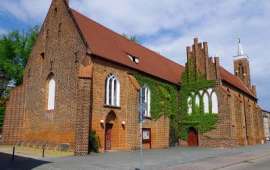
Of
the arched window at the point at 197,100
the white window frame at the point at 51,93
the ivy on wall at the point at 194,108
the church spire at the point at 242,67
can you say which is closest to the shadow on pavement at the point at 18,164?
the white window frame at the point at 51,93

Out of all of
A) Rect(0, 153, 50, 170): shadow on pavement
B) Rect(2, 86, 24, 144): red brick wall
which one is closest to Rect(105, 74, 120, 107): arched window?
Rect(2, 86, 24, 144): red brick wall

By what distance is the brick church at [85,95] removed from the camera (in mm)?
23250

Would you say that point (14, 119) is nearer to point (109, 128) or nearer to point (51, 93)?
point (51, 93)

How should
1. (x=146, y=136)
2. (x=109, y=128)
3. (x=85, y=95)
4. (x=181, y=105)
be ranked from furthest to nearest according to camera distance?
(x=181, y=105), (x=146, y=136), (x=109, y=128), (x=85, y=95)

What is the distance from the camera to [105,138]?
2458 cm

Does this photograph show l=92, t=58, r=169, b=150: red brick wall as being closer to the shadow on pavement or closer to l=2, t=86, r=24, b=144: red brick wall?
the shadow on pavement

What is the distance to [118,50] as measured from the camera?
2866cm

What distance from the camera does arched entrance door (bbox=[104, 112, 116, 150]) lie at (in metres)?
24.8

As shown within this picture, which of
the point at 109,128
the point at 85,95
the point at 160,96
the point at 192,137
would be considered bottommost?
the point at 192,137

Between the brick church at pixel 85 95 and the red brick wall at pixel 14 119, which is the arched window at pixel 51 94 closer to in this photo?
the brick church at pixel 85 95

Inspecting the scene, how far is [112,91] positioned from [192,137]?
1320 centimetres

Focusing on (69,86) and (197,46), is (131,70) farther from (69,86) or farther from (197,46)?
(197,46)

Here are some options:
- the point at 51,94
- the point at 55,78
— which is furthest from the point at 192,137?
the point at 55,78

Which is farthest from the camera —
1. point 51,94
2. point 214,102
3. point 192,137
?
point 192,137
